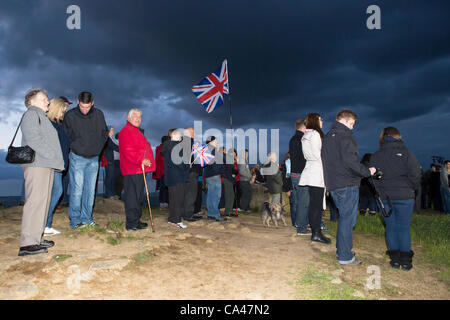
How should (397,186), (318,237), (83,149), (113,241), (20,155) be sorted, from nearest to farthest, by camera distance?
(20,155) → (397,186) → (113,241) → (83,149) → (318,237)

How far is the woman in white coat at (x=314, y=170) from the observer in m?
5.30

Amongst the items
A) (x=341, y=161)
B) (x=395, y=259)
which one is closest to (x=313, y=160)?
(x=341, y=161)

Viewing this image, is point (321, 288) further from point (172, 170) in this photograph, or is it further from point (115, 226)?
point (172, 170)

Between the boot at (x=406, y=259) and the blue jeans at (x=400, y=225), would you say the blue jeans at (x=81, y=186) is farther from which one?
the boot at (x=406, y=259)

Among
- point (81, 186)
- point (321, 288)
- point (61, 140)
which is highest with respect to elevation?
point (61, 140)

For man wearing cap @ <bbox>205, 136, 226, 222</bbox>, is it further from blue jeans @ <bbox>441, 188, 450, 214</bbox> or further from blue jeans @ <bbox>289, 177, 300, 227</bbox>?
blue jeans @ <bbox>441, 188, 450, 214</bbox>

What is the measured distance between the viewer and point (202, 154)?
7.52 m

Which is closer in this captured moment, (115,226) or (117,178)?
(115,226)

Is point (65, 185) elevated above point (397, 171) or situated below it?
below

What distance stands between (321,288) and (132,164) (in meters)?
3.85

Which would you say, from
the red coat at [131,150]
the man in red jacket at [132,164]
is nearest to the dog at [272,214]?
the man in red jacket at [132,164]
